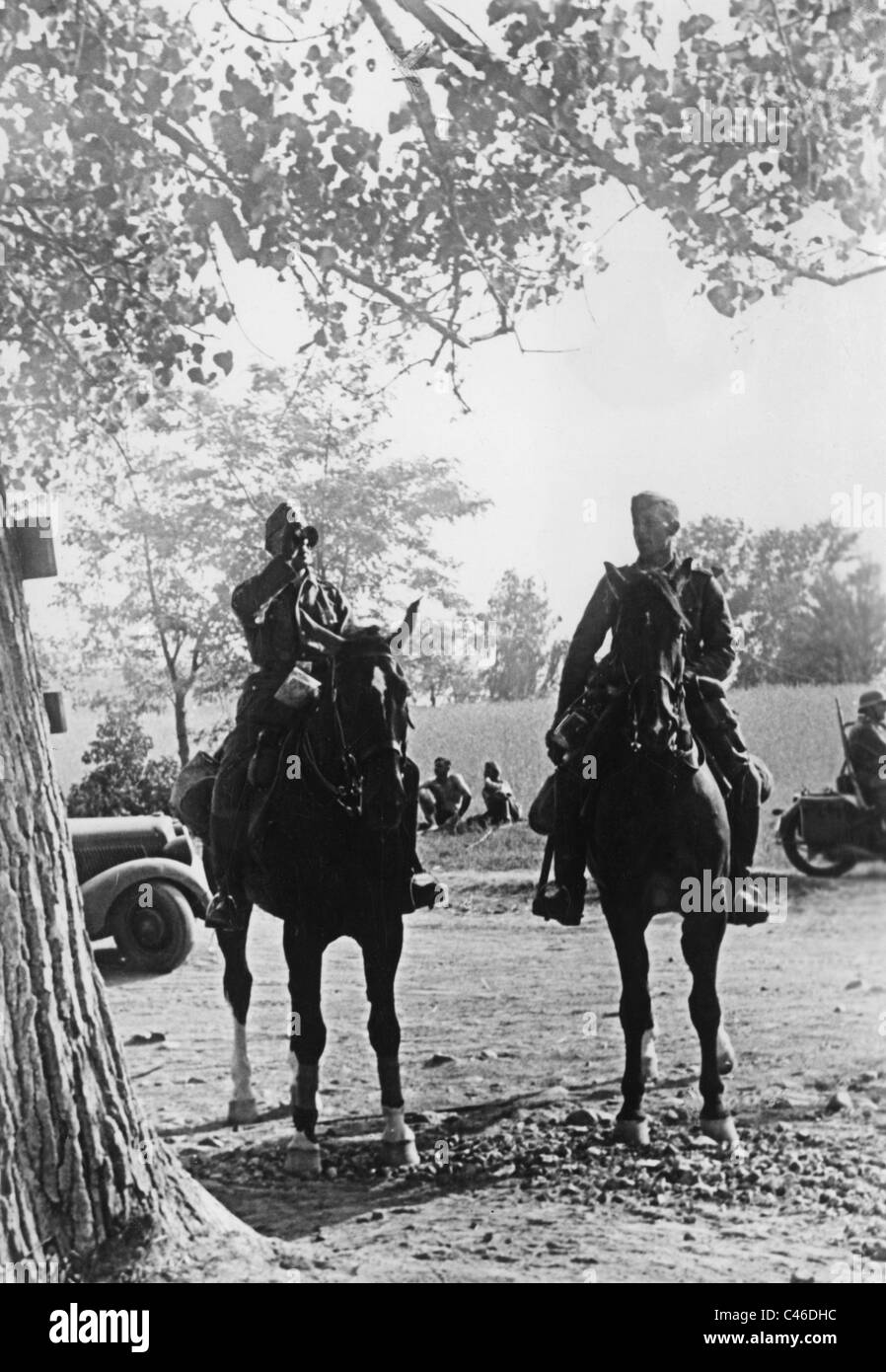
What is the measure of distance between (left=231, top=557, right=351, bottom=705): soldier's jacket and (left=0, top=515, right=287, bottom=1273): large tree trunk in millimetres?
993

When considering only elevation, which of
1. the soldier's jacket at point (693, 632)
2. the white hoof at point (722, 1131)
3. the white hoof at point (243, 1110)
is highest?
the soldier's jacket at point (693, 632)

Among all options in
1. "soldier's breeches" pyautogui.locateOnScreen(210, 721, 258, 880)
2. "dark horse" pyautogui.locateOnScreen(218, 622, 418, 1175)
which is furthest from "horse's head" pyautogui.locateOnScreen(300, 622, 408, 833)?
"soldier's breeches" pyautogui.locateOnScreen(210, 721, 258, 880)

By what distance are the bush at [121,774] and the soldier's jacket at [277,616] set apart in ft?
2.12

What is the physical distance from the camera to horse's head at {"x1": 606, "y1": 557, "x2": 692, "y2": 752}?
525 cm

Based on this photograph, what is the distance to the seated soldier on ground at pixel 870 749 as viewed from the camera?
5.95 metres

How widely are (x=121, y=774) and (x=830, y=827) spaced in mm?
3066

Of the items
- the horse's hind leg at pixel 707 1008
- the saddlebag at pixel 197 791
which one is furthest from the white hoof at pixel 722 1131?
the saddlebag at pixel 197 791

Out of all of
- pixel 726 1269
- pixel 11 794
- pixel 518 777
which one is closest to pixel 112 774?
pixel 11 794

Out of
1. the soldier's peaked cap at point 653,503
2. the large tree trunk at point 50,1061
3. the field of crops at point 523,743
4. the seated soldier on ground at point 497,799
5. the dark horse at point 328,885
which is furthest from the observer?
the seated soldier on ground at point 497,799

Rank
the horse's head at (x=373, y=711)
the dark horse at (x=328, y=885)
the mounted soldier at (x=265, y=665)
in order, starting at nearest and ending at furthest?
the horse's head at (x=373, y=711), the dark horse at (x=328, y=885), the mounted soldier at (x=265, y=665)

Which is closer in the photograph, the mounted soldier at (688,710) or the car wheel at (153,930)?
the mounted soldier at (688,710)

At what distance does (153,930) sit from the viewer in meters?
6.00

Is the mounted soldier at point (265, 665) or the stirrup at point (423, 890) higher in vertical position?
the mounted soldier at point (265, 665)

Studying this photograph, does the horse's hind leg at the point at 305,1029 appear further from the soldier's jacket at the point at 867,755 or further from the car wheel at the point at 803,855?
the soldier's jacket at the point at 867,755
